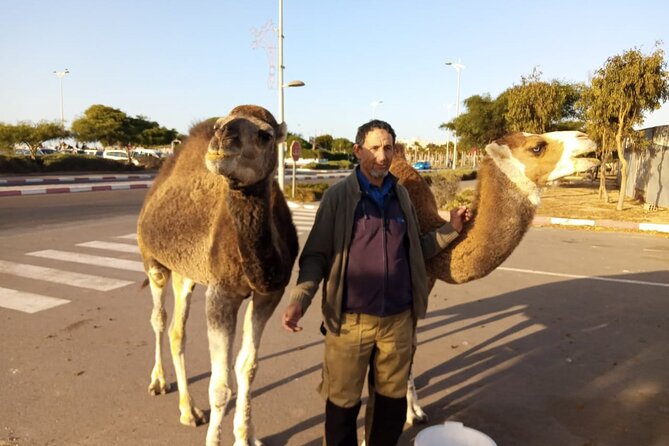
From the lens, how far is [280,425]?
3625mm

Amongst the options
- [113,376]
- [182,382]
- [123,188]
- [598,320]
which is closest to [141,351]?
[113,376]

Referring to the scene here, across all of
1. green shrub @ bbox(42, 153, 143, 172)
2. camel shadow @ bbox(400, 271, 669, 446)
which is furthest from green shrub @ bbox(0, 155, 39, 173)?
camel shadow @ bbox(400, 271, 669, 446)

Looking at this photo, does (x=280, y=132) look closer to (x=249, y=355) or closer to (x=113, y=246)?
(x=249, y=355)

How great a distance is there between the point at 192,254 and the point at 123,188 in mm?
21918

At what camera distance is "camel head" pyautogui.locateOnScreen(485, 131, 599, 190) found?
309 centimetres

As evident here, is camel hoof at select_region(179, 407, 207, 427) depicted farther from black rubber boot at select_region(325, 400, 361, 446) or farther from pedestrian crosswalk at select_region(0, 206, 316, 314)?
pedestrian crosswalk at select_region(0, 206, 316, 314)

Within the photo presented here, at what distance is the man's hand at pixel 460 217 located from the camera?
3281 millimetres

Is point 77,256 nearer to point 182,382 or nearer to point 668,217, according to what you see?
point 182,382

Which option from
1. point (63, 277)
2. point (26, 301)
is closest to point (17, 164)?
point (63, 277)

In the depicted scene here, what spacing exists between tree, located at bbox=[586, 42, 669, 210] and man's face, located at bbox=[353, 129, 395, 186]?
16.5m

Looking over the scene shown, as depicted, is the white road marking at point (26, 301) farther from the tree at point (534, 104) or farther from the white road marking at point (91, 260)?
the tree at point (534, 104)

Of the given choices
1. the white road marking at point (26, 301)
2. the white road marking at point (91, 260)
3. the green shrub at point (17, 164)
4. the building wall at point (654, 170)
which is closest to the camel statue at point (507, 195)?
the white road marking at point (26, 301)

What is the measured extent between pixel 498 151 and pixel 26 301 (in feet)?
20.5

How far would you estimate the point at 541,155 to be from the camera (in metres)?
3.17
